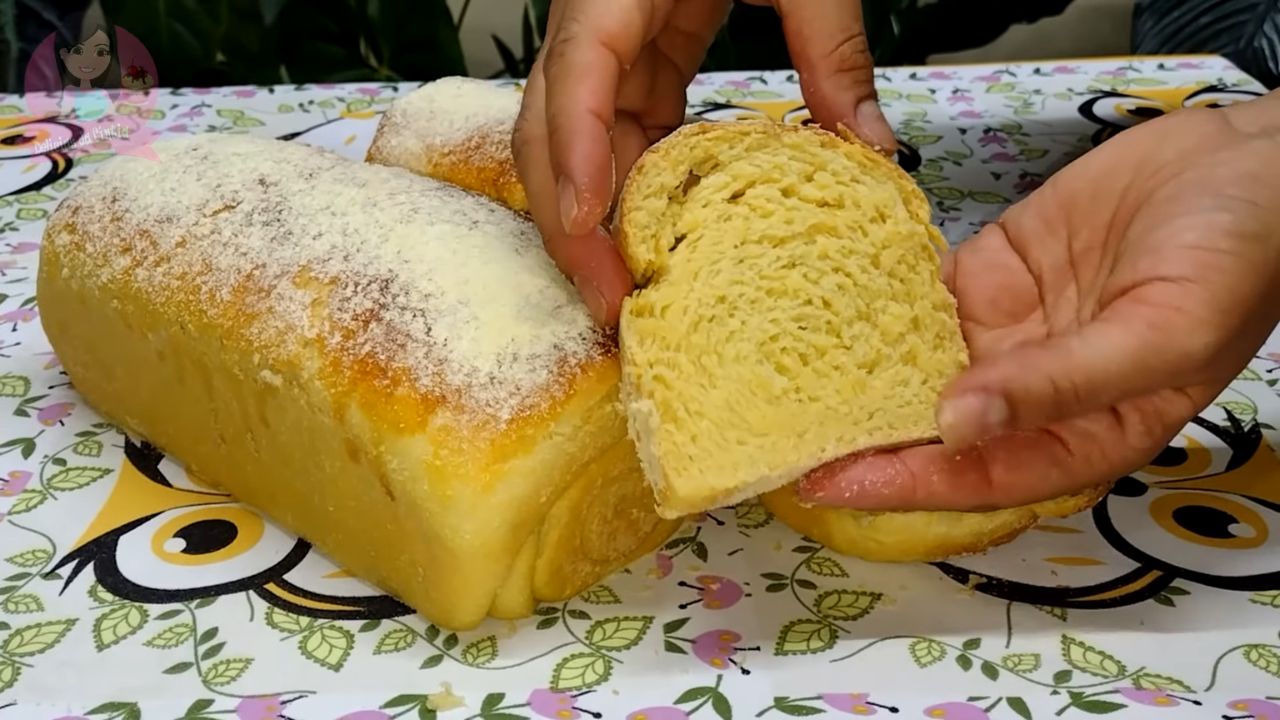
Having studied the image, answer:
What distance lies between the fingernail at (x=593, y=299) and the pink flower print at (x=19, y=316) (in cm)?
99

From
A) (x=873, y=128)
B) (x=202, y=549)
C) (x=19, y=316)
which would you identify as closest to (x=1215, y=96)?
(x=873, y=128)

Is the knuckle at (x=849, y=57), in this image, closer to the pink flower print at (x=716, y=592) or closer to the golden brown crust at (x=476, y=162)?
the golden brown crust at (x=476, y=162)

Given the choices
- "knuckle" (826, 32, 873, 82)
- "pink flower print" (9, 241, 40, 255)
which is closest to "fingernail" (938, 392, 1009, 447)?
"knuckle" (826, 32, 873, 82)

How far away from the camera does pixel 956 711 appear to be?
3.61 feet

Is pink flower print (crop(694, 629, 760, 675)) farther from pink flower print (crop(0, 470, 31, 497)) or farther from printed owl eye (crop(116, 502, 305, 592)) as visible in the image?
pink flower print (crop(0, 470, 31, 497))

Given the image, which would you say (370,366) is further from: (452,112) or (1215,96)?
(1215,96)

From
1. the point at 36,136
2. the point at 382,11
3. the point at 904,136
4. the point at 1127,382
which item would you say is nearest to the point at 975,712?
the point at 1127,382

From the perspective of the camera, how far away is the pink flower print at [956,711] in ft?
3.59

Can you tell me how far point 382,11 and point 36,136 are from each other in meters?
0.94

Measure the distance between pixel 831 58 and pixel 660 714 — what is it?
2.64 ft

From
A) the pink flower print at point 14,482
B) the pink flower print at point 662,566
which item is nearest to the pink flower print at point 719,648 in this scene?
the pink flower print at point 662,566

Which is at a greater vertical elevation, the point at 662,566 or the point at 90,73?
the point at 90,73

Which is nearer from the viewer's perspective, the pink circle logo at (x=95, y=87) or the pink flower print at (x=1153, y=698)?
the pink flower print at (x=1153, y=698)

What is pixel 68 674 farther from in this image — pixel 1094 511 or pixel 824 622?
pixel 1094 511
